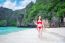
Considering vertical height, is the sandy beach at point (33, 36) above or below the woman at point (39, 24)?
below

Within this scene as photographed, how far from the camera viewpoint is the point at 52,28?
10.8 ft

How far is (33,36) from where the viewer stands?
3.18 m

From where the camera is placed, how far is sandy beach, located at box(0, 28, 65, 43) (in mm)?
3127

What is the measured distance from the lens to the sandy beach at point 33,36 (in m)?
3.13

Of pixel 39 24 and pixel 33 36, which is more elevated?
pixel 39 24

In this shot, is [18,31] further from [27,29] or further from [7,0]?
[7,0]

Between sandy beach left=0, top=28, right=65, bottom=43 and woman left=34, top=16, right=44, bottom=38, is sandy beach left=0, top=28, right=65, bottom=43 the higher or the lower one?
the lower one

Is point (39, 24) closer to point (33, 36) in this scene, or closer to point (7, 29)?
point (33, 36)

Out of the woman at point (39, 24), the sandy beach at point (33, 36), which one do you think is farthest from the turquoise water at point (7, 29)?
the woman at point (39, 24)

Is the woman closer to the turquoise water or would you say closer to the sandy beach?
the sandy beach

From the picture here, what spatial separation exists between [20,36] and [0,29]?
292mm

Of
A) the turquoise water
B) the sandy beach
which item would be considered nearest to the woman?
the sandy beach

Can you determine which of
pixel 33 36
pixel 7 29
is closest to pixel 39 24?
pixel 33 36

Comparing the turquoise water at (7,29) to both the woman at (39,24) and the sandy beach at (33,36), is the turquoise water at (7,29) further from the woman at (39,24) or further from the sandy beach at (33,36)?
the woman at (39,24)
